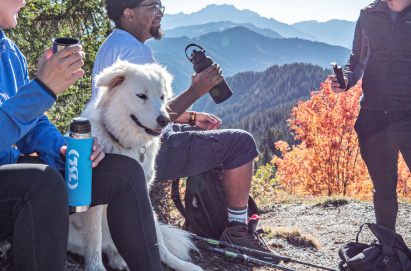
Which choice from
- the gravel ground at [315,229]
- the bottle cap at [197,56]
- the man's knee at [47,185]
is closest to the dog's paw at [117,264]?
the gravel ground at [315,229]

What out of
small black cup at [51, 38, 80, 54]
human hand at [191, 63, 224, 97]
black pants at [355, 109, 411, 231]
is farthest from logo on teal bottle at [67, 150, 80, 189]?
black pants at [355, 109, 411, 231]

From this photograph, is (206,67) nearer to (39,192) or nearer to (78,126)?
(78,126)

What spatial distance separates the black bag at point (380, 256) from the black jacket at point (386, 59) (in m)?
1.12

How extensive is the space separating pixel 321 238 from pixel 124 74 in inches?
139

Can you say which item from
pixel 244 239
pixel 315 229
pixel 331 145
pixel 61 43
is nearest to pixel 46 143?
pixel 61 43

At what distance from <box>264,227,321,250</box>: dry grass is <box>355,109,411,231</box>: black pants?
113 cm

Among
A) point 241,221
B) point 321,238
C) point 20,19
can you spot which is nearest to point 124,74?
point 241,221

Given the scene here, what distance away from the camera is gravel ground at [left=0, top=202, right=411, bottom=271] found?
114 inches

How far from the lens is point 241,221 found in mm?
3002

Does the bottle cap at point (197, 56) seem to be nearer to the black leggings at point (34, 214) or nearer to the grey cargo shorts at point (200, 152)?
the grey cargo shorts at point (200, 152)

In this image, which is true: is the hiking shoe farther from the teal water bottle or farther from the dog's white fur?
the teal water bottle

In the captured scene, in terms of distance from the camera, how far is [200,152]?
289 centimetres

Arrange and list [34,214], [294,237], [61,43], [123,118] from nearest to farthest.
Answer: [34,214]
[61,43]
[123,118]
[294,237]

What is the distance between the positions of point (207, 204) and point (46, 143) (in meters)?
1.87
